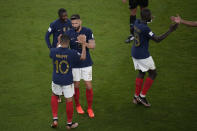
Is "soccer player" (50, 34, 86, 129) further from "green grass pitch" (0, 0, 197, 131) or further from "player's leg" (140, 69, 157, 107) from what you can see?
"player's leg" (140, 69, 157, 107)

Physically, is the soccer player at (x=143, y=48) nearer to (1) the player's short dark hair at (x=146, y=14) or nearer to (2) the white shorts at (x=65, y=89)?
(1) the player's short dark hair at (x=146, y=14)

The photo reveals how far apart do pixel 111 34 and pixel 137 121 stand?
442 centimetres

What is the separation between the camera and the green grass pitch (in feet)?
21.5

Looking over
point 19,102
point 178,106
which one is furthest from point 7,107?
point 178,106

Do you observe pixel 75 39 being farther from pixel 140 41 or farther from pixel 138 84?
pixel 138 84

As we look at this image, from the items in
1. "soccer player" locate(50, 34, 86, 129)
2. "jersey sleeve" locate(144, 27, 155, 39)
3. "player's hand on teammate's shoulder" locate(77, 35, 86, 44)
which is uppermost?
"player's hand on teammate's shoulder" locate(77, 35, 86, 44)

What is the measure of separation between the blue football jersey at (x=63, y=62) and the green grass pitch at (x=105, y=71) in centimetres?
110

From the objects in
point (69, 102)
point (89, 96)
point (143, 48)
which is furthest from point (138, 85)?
point (69, 102)

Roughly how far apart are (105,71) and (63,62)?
111 inches

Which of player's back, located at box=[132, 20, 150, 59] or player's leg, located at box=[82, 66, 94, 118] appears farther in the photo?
player's back, located at box=[132, 20, 150, 59]

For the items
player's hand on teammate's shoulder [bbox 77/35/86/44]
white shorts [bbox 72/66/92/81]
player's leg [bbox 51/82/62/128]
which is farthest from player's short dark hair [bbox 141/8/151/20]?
player's leg [bbox 51/82/62/128]

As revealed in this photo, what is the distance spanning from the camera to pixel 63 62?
18.8 feet

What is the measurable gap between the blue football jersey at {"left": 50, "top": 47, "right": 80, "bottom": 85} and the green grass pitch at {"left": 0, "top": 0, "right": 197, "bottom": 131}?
110 cm

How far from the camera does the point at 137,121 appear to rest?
6516mm
